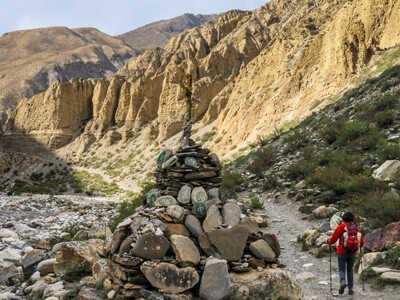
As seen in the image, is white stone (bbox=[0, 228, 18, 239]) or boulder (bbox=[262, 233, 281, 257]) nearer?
boulder (bbox=[262, 233, 281, 257])

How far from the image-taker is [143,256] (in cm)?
614

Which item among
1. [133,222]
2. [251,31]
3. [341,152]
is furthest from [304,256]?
[251,31]

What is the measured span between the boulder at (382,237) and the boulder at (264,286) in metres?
2.40

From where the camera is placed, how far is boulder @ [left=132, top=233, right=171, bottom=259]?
6137 millimetres

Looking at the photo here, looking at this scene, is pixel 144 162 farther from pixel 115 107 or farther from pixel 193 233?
pixel 193 233

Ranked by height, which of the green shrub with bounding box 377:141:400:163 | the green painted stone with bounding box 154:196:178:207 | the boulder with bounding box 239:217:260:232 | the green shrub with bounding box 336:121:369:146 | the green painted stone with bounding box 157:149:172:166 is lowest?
the boulder with bounding box 239:217:260:232

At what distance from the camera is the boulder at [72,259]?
834 centimetres

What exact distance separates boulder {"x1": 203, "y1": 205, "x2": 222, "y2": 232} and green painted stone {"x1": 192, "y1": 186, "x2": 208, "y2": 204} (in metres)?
0.25

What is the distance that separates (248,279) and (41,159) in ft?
226

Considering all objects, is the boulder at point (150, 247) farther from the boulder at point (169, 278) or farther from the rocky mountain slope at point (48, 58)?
the rocky mountain slope at point (48, 58)

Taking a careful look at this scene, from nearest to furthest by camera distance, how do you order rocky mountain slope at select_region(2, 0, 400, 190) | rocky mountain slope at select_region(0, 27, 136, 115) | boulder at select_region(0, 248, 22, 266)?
boulder at select_region(0, 248, 22, 266) < rocky mountain slope at select_region(2, 0, 400, 190) < rocky mountain slope at select_region(0, 27, 136, 115)

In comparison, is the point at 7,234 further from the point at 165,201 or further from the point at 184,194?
the point at 184,194

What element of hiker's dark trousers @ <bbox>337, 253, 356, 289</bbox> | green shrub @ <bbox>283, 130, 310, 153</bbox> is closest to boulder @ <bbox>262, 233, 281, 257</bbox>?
hiker's dark trousers @ <bbox>337, 253, 356, 289</bbox>

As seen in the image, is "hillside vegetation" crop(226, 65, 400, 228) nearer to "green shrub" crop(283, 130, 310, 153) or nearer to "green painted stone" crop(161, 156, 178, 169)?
"green shrub" crop(283, 130, 310, 153)
